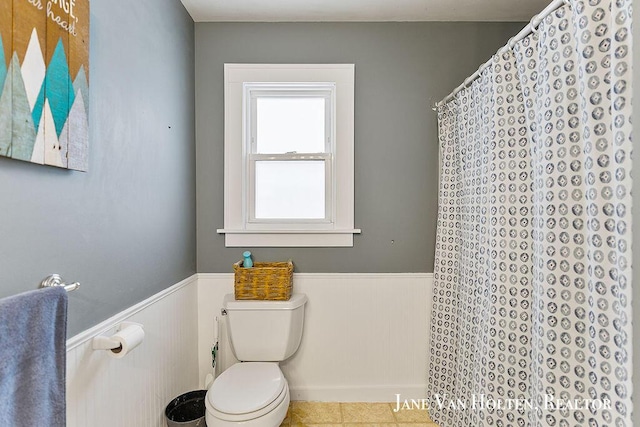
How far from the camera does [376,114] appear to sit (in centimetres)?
210

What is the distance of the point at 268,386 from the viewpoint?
1.56 m

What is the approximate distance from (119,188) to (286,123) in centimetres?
113

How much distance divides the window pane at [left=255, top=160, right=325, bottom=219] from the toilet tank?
0.56 m

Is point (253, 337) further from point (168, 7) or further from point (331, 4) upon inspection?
point (331, 4)

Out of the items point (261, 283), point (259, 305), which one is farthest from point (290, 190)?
point (259, 305)

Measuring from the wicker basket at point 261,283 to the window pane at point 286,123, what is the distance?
2.45ft

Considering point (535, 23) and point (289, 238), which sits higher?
point (535, 23)

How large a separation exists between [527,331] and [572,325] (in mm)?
→ 303

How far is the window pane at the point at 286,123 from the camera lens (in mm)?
2162

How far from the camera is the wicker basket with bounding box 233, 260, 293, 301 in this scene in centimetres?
189

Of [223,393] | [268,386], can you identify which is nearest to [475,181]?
[268,386]

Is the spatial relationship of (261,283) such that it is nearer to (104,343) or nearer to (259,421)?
(259,421)

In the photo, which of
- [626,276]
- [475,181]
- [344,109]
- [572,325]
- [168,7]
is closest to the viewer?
[626,276]

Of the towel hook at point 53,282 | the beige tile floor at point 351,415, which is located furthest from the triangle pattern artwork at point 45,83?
the beige tile floor at point 351,415
